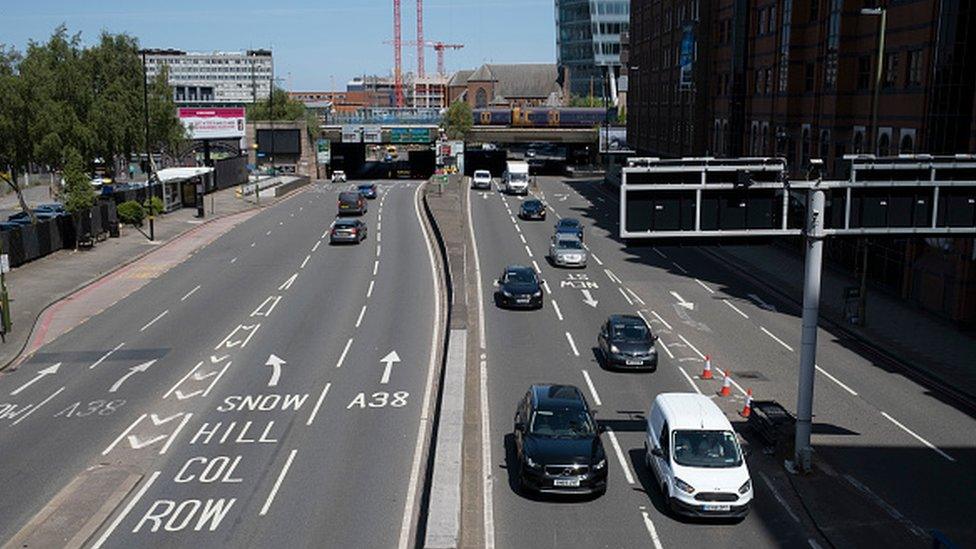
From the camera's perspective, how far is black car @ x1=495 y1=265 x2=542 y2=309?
120ft

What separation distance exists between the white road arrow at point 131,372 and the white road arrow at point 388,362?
7703 mm

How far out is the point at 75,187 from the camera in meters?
51.1

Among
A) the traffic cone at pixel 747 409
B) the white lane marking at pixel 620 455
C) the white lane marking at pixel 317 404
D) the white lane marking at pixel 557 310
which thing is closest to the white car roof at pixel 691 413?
the white lane marking at pixel 620 455

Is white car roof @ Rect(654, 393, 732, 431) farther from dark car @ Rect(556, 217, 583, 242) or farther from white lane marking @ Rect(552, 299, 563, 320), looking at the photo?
dark car @ Rect(556, 217, 583, 242)

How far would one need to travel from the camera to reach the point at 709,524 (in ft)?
58.1

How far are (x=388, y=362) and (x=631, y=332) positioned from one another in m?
8.13

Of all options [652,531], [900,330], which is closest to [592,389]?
[652,531]

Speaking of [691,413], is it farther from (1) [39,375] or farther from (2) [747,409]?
(1) [39,375]

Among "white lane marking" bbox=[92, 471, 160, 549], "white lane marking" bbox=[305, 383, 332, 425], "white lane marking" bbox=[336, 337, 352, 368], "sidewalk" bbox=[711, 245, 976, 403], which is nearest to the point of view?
"white lane marking" bbox=[92, 471, 160, 549]

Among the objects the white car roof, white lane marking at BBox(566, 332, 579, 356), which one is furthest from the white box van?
the white car roof

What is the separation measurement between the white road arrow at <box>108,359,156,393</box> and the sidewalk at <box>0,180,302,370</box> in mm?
4620

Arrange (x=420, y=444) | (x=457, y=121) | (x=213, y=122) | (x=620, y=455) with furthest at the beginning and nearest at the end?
(x=457, y=121)
(x=213, y=122)
(x=420, y=444)
(x=620, y=455)

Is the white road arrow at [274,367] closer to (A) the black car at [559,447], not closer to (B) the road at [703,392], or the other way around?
(B) the road at [703,392]

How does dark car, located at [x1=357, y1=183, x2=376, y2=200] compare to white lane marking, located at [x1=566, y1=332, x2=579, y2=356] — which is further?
dark car, located at [x1=357, y1=183, x2=376, y2=200]
